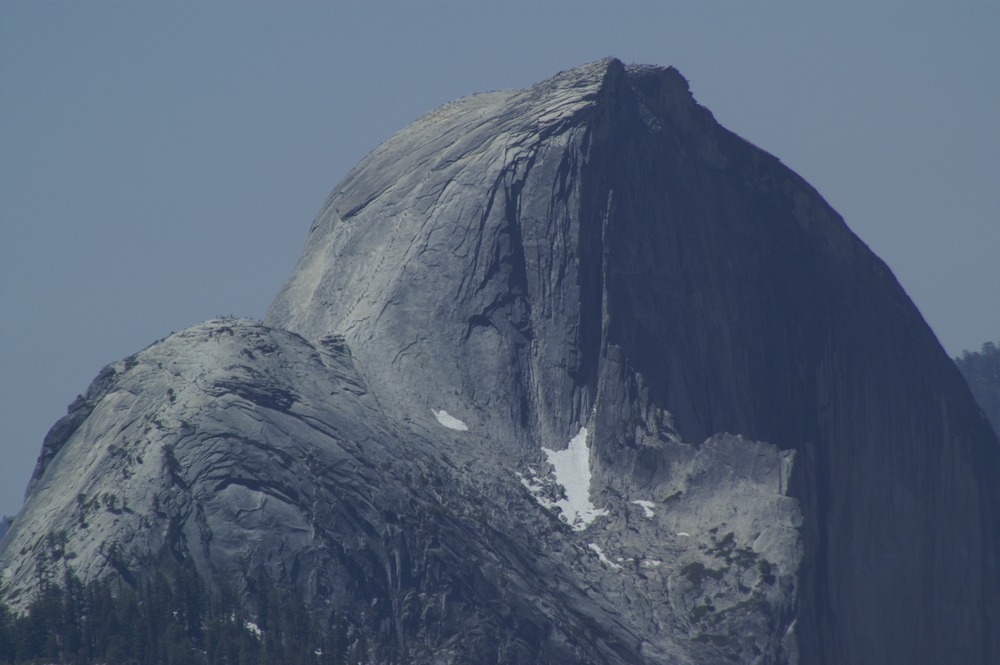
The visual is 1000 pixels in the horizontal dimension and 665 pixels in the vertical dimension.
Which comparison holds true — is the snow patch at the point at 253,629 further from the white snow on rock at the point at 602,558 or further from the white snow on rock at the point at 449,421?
the white snow on rock at the point at 449,421

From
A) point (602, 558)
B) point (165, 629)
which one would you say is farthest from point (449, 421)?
point (165, 629)

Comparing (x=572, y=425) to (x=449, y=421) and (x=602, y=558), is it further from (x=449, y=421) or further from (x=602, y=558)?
(x=602, y=558)

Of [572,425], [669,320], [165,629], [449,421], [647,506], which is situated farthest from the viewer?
[669,320]

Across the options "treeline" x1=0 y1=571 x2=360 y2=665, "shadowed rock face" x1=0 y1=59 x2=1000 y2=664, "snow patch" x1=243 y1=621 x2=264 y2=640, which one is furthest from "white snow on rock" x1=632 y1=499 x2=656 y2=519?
"snow patch" x1=243 y1=621 x2=264 y2=640

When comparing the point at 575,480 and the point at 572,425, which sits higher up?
the point at 572,425

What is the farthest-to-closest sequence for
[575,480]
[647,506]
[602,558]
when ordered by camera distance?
[575,480], [647,506], [602,558]

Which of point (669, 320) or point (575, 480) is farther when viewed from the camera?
point (669, 320)

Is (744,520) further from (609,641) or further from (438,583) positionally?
(438,583)
